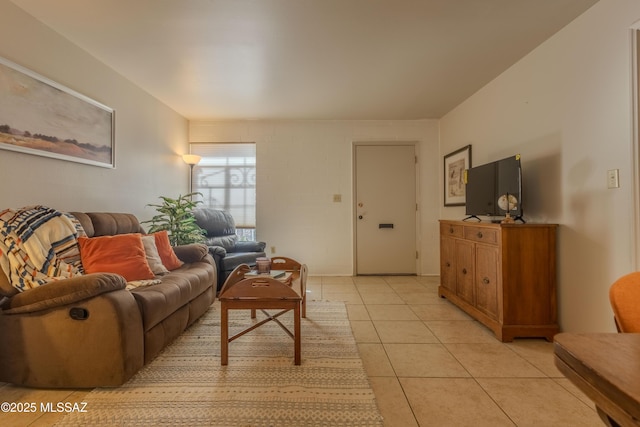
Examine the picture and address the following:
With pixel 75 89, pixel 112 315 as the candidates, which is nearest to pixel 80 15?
pixel 75 89

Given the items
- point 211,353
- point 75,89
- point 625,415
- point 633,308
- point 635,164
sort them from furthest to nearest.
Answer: point 75,89, point 211,353, point 635,164, point 633,308, point 625,415

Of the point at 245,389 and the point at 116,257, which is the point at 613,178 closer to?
the point at 245,389

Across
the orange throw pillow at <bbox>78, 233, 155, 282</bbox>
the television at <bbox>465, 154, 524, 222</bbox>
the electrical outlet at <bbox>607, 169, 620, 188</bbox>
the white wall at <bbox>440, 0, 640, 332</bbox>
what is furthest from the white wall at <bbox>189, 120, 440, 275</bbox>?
the electrical outlet at <bbox>607, 169, 620, 188</bbox>

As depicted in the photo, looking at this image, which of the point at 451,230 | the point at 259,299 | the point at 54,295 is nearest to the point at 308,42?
the point at 259,299

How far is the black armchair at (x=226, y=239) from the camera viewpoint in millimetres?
3352

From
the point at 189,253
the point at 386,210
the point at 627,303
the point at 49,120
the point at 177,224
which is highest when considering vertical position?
the point at 49,120

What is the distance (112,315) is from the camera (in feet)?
4.79

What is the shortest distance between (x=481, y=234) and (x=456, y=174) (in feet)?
5.14

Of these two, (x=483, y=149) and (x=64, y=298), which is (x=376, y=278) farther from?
(x=64, y=298)

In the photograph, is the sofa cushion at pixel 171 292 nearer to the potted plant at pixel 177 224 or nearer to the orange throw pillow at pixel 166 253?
the orange throw pillow at pixel 166 253

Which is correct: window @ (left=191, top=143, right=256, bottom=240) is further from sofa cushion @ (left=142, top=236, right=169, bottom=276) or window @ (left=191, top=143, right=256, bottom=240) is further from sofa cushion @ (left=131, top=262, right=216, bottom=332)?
sofa cushion @ (left=142, top=236, right=169, bottom=276)

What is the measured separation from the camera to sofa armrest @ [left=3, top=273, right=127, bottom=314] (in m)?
1.44

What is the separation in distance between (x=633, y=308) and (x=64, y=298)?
231 centimetres

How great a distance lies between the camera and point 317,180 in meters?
4.23
